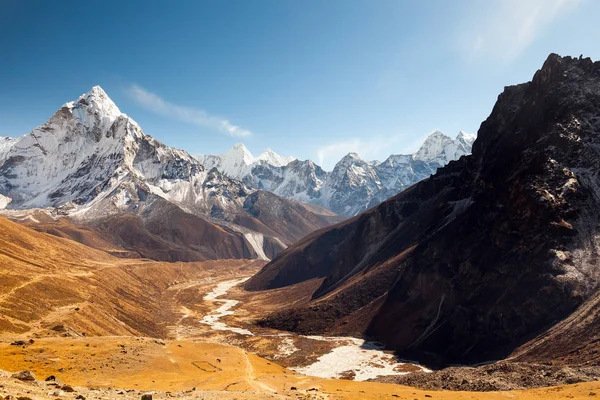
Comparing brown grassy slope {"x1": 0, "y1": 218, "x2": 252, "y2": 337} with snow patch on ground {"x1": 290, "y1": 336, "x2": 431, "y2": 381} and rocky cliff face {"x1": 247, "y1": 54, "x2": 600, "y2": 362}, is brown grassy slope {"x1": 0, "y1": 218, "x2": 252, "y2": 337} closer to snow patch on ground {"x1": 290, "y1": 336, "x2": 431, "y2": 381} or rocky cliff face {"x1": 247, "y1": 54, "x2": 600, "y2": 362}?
snow patch on ground {"x1": 290, "y1": 336, "x2": 431, "y2": 381}

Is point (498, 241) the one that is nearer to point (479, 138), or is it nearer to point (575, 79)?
point (575, 79)

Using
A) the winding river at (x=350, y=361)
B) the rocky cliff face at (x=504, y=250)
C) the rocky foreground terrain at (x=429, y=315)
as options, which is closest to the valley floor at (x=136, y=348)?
the rocky foreground terrain at (x=429, y=315)

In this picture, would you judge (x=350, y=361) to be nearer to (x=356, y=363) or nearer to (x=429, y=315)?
(x=356, y=363)

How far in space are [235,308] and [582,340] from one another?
145 m

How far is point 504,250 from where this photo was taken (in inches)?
3738

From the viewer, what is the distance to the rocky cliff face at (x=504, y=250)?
268 feet

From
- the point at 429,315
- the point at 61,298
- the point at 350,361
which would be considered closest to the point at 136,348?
the point at 350,361

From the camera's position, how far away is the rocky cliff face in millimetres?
81750

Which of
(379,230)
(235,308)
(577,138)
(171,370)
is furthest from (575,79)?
(235,308)

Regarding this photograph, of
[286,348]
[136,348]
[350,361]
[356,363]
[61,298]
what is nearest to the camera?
[136,348]

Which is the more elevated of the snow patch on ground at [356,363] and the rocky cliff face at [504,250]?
the rocky cliff face at [504,250]

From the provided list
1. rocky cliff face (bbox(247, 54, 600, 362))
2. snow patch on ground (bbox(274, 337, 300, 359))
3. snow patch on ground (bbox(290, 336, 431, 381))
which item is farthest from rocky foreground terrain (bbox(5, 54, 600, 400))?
snow patch on ground (bbox(290, 336, 431, 381))

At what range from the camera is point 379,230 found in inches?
7180

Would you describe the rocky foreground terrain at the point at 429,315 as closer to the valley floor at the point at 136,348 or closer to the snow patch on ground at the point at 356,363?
the valley floor at the point at 136,348
